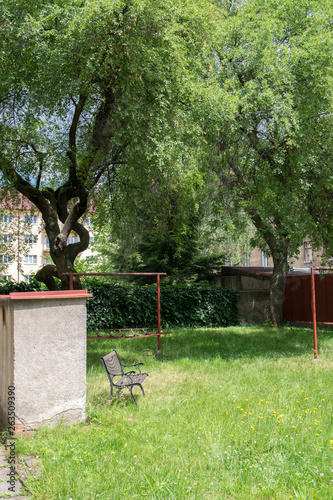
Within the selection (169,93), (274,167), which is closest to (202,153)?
(274,167)

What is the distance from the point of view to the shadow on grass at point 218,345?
11.2 metres

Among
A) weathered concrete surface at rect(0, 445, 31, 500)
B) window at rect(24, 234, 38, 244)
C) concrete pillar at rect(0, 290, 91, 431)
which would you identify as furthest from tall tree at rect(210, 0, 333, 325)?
weathered concrete surface at rect(0, 445, 31, 500)

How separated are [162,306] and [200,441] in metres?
12.7

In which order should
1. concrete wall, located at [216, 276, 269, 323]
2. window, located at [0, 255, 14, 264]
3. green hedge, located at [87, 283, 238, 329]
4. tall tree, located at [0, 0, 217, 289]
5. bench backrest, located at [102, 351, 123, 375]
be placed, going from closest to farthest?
bench backrest, located at [102, 351, 123, 375] < tall tree, located at [0, 0, 217, 289] < window, located at [0, 255, 14, 264] < green hedge, located at [87, 283, 238, 329] < concrete wall, located at [216, 276, 269, 323]

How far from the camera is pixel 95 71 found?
9.77 metres

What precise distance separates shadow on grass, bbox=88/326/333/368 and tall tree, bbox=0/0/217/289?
258 cm

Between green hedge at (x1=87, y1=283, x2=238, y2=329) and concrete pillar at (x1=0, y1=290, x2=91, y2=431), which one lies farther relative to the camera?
green hedge at (x1=87, y1=283, x2=238, y2=329)

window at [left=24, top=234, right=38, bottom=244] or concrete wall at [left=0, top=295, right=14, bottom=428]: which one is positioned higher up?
window at [left=24, top=234, right=38, bottom=244]

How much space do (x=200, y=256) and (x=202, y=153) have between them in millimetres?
7819

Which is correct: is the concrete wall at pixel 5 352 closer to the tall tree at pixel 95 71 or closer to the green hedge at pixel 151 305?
the tall tree at pixel 95 71

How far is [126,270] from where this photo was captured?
20844mm

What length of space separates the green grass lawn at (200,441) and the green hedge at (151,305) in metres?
7.57

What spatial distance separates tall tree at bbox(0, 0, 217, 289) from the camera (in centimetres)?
923

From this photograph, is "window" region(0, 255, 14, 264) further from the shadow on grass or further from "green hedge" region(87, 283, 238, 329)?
the shadow on grass
